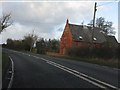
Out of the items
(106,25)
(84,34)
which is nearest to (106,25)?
(106,25)

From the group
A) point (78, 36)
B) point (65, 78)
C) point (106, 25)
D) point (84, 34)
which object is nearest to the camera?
point (65, 78)

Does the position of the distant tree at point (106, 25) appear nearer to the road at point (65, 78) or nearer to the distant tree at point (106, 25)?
the distant tree at point (106, 25)

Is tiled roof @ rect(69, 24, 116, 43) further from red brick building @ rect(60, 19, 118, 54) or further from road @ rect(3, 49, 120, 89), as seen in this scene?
road @ rect(3, 49, 120, 89)

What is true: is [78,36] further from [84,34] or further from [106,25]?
[106,25]

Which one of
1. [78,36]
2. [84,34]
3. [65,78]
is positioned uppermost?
[84,34]

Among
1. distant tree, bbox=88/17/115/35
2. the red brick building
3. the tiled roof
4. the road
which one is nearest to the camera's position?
the road

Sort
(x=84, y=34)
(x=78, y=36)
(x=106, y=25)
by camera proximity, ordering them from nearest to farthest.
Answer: (x=78, y=36) → (x=84, y=34) → (x=106, y=25)

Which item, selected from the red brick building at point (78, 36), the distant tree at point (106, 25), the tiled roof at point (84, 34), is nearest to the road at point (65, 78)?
the red brick building at point (78, 36)

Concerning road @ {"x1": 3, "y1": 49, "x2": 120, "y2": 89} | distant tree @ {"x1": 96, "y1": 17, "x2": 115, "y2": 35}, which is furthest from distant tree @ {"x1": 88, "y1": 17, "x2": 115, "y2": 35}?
road @ {"x1": 3, "y1": 49, "x2": 120, "y2": 89}

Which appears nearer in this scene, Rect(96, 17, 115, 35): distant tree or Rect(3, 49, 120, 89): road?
Rect(3, 49, 120, 89): road

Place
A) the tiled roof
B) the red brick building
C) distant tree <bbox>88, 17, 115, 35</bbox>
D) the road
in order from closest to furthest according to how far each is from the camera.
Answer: the road < the red brick building < the tiled roof < distant tree <bbox>88, 17, 115, 35</bbox>

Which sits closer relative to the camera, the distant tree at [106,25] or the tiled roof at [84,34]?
the tiled roof at [84,34]

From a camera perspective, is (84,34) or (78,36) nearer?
(78,36)

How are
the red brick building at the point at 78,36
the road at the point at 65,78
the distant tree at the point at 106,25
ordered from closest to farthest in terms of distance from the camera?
the road at the point at 65,78, the red brick building at the point at 78,36, the distant tree at the point at 106,25
